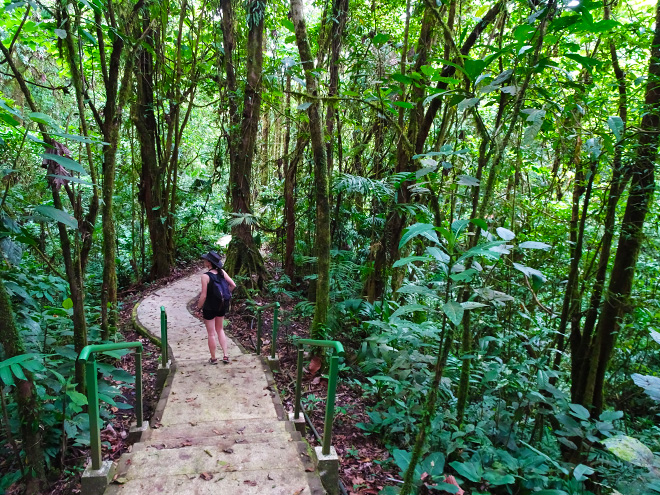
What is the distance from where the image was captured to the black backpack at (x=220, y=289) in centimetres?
484

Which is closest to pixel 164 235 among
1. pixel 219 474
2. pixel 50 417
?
pixel 50 417

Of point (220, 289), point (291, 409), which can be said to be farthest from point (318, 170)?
point (291, 409)

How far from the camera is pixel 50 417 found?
3000mm

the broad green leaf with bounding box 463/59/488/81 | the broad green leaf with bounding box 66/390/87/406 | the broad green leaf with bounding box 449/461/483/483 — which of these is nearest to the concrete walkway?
the broad green leaf with bounding box 66/390/87/406

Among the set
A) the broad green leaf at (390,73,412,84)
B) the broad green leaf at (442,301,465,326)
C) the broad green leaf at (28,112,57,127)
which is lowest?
the broad green leaf at (442,301,465,326)

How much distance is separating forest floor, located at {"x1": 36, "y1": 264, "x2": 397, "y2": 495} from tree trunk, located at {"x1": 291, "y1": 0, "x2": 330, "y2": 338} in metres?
0.82

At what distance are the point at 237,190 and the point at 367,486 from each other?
6.27m

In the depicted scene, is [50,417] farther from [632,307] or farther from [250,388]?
[632,307]

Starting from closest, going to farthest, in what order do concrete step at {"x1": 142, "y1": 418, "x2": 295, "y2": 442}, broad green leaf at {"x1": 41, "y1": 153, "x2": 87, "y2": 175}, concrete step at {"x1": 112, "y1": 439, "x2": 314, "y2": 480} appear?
broad green leaf at {"x1": 41, "y1": 153, "x2": 87, "y2": 175}, concrete step at {"x1": 112, "y1": 439, "x2": 314, "y2": 480}, concrete step at {"x1": 142, "y1": 418, "x2": 295, "y2": 442}

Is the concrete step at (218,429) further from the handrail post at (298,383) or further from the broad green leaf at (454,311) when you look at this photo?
the broad green leaf at (454,311)

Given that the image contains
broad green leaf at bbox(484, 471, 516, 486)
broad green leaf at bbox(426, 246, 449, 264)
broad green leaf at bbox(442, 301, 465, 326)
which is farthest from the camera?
broad green leaf at bbox(484, 471, 516, 486)

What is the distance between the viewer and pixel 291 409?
4.45m

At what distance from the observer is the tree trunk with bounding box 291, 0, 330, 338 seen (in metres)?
4.66

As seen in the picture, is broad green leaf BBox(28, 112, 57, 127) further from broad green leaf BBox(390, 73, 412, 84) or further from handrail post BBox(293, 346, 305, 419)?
handrail post BBox(293, 346, 305, 419)
